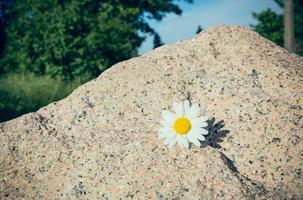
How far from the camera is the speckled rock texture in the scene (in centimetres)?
221

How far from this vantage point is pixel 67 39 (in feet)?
44.8

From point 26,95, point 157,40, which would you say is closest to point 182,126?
point 26,95

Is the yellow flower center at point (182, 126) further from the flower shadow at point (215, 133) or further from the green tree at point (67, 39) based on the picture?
the green tree at point (67, 39)

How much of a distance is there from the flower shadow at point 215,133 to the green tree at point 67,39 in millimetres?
11408

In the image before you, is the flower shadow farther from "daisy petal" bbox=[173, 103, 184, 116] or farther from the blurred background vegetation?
the blurred background vegetation

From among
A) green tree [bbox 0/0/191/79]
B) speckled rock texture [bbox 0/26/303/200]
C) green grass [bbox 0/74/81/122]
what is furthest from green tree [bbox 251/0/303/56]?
speckled rock texture [bbox 0/26/303/200]

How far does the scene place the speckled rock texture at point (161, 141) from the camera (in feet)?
7.25

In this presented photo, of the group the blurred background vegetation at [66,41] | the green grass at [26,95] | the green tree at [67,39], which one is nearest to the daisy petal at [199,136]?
the green grass at [26,95]

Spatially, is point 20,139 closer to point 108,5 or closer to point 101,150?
point 101,150

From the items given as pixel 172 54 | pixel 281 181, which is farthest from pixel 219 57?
pixel 281 181

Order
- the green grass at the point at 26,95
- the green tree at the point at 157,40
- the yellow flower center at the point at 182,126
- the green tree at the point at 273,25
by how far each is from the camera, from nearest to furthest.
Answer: the yellow flower center at the point at 182,126, the green grass at the point at 26,95, the green tree at the point at 157,40, the green tree at the point at 273,25

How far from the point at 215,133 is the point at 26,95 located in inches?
306

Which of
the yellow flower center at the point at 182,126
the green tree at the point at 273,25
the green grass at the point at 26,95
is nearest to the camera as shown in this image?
the yellow flower center at the point at 182,126

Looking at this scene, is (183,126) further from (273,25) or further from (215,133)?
(273,25)
